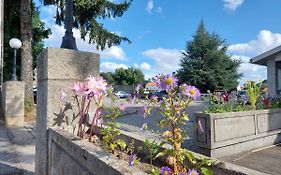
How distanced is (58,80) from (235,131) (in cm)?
354

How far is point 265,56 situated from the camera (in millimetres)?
13383

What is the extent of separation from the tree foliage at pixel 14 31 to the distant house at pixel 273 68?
11121 millimetres

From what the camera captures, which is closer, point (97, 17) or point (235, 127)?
point (235, 127)

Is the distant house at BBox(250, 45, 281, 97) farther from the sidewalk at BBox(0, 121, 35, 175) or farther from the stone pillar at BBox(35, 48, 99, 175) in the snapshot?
the stone pillar at BBox(35, 48, 99, 175)

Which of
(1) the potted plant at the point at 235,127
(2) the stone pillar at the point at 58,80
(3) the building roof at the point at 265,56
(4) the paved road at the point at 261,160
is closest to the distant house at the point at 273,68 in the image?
(3) the building roof at the point at 265,56

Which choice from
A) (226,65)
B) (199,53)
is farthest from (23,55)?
(226,65)

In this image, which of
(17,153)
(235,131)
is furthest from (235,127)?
(17,153)

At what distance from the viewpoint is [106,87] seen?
9.00 feet

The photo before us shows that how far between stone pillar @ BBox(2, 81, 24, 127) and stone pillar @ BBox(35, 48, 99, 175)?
7253 mm

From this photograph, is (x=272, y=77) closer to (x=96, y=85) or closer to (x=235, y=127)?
(x=235, y=127)

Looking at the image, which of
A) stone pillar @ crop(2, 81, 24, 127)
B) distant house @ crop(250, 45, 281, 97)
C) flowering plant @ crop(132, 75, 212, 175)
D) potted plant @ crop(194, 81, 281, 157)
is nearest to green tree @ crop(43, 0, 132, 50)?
stone pillar @ crop(2, 81, 24, 127)

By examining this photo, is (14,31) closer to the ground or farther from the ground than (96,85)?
farther from the ground

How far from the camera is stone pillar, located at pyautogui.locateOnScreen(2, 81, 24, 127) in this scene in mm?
9859

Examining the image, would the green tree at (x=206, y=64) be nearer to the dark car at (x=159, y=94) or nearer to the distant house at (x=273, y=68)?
the distant house at (x=273, y=68)
